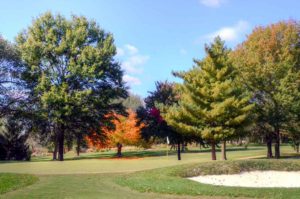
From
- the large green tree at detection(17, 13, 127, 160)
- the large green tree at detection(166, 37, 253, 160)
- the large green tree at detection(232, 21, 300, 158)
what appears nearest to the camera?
the large green tree at detection(166, 37, 253, 160)

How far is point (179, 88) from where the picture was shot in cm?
3359

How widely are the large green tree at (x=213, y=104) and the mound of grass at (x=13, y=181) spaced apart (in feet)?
51.3

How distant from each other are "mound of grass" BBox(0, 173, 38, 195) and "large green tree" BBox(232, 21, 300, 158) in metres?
24.9

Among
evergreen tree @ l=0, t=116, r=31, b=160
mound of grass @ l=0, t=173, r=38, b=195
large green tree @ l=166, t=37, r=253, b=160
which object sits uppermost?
large green tree @ l=166, t=37, r=253, b=160

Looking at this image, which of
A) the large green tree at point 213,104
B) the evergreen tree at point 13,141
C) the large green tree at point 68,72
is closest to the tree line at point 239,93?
the large green tree at point 213,104

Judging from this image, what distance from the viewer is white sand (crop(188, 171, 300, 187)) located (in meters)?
17.2

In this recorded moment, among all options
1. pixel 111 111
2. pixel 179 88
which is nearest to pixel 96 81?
pixel 111 111

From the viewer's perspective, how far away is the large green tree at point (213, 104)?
3069 centimetres

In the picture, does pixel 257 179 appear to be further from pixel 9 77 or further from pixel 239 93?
pixel 9 77

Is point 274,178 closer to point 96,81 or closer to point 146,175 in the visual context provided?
point 146,175

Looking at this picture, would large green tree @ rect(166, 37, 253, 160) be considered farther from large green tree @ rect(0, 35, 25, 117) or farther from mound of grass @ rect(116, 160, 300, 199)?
large green tree @ rect(0, 35, 25, 117)

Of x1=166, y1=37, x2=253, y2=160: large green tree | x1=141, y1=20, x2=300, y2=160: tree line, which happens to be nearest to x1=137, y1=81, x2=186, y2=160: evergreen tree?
x1=141, y1=20, x2=300, y2=160: tree line

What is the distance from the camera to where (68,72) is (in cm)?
4134

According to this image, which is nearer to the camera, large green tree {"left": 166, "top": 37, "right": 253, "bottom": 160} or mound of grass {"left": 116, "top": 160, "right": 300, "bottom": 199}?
mound of grass {"left": 116, "top": 160, "right": 300, "bottom": 199}
